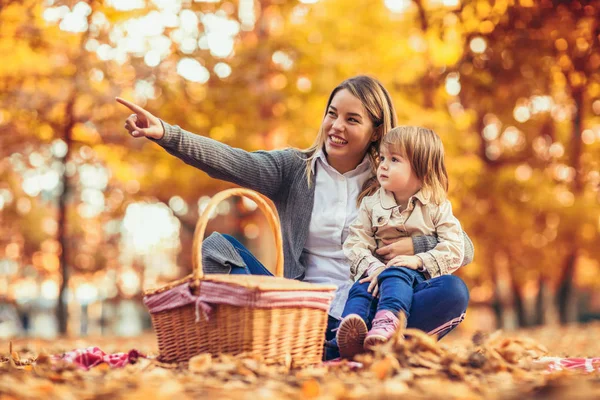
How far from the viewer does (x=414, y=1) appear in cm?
858

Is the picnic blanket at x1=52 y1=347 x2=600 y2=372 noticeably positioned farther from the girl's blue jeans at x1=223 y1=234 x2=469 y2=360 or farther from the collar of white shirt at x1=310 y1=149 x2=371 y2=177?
the collar of white shirt at x1=310 y1=149 x2=371 y2=177

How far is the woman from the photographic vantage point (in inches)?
122

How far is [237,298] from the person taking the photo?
250 cm

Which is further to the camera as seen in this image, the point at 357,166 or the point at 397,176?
the point at 357,166

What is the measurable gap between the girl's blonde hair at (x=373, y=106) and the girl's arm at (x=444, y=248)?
439 millimetres

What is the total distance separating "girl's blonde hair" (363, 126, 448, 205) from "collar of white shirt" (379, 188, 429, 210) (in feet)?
0.07

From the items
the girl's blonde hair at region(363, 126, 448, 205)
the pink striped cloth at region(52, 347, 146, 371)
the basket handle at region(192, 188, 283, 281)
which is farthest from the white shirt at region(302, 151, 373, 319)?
the pink striped cloth at region(52, 347, 146, 371)

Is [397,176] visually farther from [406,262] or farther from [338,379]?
[338,379]

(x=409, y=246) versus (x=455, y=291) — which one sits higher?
(x=409, y=246)

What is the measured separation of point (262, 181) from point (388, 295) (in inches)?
37.1

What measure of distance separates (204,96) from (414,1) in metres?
2.76

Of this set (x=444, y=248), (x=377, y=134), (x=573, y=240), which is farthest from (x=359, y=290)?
(x=573, y=240)

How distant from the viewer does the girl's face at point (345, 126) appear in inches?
132

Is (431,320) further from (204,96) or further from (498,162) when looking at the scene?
(498,162)
